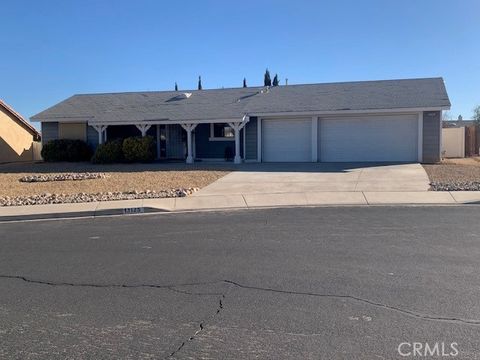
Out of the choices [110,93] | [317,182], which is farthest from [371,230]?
[110,93]

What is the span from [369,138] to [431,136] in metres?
2.86

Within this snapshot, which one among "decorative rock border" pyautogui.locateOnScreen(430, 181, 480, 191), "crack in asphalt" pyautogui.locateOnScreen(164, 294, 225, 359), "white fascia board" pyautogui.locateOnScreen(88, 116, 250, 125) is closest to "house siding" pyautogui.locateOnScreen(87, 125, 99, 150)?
"white fascia board" pyautogui.locateOnScreen(88, 116, 250, 125)

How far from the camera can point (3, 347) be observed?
4.74 meters

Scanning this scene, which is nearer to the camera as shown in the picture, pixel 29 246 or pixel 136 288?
pixel 136 288

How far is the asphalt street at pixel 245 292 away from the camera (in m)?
4.68

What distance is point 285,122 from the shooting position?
89.8ft

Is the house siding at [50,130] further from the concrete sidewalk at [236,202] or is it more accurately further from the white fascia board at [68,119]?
the concrete sidewalk at [236,202]

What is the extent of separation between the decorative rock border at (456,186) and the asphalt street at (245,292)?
552 centimetres

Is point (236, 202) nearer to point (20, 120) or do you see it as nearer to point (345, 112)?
point (345, 112)

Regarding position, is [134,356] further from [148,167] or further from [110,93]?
[110,93]

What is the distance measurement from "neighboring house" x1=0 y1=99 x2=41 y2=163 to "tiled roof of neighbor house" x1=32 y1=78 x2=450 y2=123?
371 centimetres

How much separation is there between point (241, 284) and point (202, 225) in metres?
5.01

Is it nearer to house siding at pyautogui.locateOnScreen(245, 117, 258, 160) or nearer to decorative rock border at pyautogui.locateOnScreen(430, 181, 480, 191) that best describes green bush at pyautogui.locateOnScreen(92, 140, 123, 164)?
house siding at pyautogui.locateOnScreen(245, 117, 258, 160)

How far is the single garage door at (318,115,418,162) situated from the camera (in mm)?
25453
